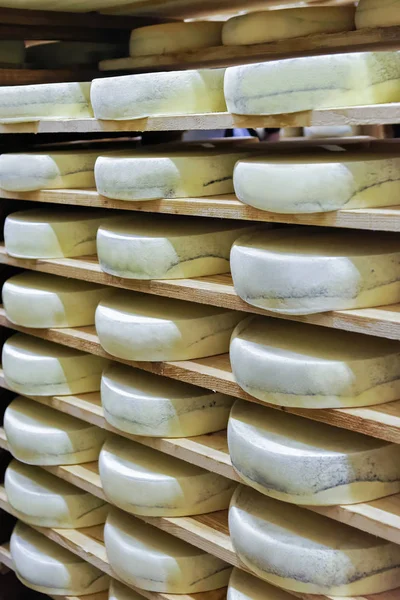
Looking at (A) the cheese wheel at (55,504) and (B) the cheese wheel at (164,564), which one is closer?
(B) the cheese wheel at (164,564)

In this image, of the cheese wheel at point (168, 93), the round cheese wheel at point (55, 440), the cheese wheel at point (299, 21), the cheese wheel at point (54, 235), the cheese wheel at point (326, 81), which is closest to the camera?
the cheese wheel at point (326, 81)

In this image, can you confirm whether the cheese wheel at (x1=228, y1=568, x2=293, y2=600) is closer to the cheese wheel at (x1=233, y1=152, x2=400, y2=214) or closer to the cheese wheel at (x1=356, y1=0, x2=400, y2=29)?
the cheese wheel at (x1=233, y1=152, x2=400, y2=214)

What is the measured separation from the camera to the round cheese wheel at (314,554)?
Result: 174 centimetres

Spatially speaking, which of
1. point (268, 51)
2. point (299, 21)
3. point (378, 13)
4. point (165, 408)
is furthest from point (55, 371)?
point (378, 13)

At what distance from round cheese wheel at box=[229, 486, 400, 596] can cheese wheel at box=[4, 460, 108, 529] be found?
2.55ft

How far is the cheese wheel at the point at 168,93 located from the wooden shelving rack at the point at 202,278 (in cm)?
4

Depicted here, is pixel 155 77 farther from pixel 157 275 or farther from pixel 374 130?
pixel 374 130

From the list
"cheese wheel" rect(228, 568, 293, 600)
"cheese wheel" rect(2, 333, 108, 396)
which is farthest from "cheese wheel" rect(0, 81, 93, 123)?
"cheese wheel" rect(228, 568, 293, 600)

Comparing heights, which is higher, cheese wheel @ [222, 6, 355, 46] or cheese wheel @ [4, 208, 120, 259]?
cheese wheel @ [222, 6, 355, 46]

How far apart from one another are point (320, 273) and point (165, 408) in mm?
639

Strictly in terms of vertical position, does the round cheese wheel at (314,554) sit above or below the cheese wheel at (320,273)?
below

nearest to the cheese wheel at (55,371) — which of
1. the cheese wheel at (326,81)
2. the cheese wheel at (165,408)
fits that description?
the cheese wheel at (165,408)

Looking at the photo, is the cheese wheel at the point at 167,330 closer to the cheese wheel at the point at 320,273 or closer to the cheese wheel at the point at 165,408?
the cheese wheel at the point at 165,408

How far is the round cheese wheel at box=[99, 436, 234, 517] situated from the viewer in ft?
6.99
